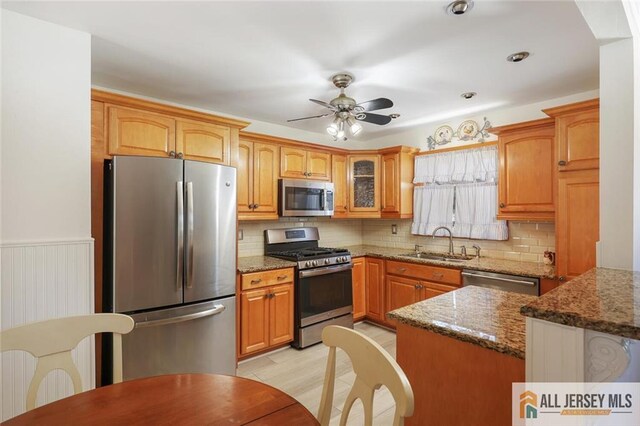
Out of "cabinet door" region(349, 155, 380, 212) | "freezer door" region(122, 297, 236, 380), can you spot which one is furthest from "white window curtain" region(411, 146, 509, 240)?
"freezer door" region(122, 297, 236, 380)

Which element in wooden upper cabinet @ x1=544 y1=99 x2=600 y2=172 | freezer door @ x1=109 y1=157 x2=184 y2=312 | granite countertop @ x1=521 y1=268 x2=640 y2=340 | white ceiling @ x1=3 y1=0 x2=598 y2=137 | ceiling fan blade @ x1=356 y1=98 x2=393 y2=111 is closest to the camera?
granite countertop @ x1=521 y1=268 x2=640 y2=340

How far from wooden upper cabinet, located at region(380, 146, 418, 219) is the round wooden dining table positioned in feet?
10.4

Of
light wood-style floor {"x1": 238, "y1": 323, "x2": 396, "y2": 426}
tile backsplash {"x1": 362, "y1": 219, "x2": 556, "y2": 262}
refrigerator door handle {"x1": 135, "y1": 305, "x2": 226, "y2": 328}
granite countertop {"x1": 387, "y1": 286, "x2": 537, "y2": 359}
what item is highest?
tile backsplash {"x1": 362, "y1": 219, "x2": 556, "y2": 262}

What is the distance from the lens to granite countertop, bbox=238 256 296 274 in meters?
2.98

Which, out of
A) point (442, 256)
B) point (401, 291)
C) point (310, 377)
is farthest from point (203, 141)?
point (442, 256)

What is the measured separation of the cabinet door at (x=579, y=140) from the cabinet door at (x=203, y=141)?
2735 mm

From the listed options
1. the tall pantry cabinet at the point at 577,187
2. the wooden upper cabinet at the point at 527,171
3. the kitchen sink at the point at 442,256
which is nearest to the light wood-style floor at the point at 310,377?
the kitchen sink at the point at 442,256

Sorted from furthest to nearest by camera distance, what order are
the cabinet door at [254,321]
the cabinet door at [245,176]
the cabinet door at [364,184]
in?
the cabinet door at [364,184], the cabinet door at [245,176], the cabinet door at [254,321]

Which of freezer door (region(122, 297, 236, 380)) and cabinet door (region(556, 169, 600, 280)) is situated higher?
cabinet door (region(556, 169, 600, 280))

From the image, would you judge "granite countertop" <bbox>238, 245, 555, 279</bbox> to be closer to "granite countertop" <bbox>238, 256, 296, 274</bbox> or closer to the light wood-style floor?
"granite countertop" <bbox>238, 256, 296, 274</bbox>

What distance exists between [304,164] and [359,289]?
1.63m

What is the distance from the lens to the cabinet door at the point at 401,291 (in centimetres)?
344

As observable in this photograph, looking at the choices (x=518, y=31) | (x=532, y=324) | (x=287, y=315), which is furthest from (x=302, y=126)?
(x=532, y=324)

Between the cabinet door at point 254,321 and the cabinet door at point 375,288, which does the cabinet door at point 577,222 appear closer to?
the cabinet door at point 375,288
